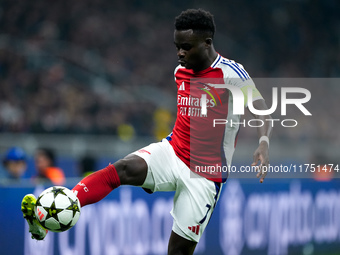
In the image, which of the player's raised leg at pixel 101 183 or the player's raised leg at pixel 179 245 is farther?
the player's raised leg at pixel 179 245

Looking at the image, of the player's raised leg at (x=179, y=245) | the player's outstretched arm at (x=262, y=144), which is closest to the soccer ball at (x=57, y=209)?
the player's raised leg at (x=179, y=245)

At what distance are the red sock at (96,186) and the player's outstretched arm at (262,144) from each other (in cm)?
113

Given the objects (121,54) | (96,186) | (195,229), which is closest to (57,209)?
(96,186)

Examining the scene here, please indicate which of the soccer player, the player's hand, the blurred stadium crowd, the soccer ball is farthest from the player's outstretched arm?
the blurred stadium crowd

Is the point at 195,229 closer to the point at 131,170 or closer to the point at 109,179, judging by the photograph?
the point at 131,170

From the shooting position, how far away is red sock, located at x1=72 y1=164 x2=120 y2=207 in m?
4.91

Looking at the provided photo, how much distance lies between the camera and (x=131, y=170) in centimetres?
511

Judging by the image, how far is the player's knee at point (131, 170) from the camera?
5059mm

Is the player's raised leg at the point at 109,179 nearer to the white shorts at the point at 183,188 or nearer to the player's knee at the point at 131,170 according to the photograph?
the player's knee at the point at 131,170

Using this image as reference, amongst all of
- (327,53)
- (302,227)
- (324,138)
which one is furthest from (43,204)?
(327,53)

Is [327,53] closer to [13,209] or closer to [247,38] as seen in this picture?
[247,38]

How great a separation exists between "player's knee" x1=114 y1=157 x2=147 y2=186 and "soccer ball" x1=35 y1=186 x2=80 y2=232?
1.50ft

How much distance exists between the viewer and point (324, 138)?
18375mm

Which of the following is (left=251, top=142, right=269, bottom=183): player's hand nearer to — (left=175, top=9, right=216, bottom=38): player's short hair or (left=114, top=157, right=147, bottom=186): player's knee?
(left=114, top=157, right=147, bottom=186): player's knee
